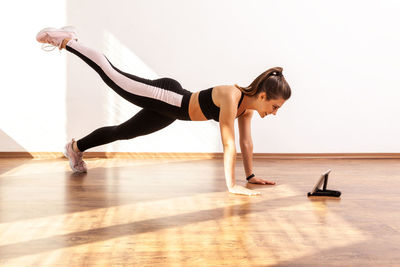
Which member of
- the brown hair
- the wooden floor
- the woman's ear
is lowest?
the wooden floor

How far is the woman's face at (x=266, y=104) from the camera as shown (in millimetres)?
2362

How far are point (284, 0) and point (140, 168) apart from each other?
1.77m

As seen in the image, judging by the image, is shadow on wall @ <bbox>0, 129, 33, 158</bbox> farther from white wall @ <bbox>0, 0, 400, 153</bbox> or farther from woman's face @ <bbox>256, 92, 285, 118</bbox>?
woman's face @ <bbox>256, 92, 285, 118</bbox>

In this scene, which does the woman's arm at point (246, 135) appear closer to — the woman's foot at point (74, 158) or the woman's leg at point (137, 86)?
the woman's leg at point (137, 86)

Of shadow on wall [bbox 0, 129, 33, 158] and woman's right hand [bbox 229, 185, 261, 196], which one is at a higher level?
shadow on wall [bbox 0, 129, 33, 158]

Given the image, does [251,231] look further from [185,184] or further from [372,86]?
[372,86]

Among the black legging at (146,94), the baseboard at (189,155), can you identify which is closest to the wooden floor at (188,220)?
the black legging at (146,94)

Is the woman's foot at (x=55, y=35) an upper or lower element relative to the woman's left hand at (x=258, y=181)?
upper

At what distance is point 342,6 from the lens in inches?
151

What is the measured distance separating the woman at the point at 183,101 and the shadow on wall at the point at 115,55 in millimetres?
907

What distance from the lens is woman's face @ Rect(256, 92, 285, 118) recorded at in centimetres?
236

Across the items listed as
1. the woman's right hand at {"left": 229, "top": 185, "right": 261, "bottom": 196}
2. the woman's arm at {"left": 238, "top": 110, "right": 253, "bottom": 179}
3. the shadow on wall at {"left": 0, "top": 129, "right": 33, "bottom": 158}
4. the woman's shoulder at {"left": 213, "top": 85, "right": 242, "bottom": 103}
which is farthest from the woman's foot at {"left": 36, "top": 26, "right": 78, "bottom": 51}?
the shadow on wall at {"left": 0, "top": 129, "right": 33, "bottom": 158}

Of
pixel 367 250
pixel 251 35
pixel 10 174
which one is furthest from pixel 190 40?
pixel 367 250

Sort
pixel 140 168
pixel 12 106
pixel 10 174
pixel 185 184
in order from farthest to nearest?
pixel 12 106, pixel 140 168, pixel 10 174, pixel 185 184
